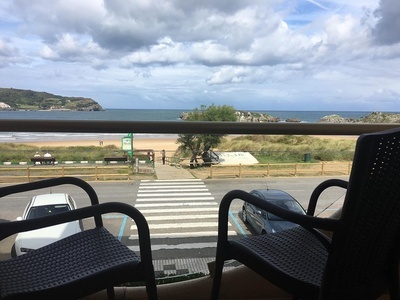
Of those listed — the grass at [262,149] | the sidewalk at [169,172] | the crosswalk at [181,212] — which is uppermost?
the grass at [262,149]

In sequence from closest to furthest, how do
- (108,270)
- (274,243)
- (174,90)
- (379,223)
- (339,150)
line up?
(379,223)
(108,270)
(274,243)
(339,150)
(174,90)

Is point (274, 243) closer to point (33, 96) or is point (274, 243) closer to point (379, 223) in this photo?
point (379, 223)

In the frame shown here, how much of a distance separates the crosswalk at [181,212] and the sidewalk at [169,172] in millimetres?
32

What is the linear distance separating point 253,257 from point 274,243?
0.19m

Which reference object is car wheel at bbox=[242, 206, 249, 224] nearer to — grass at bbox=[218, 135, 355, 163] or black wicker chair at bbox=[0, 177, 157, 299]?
grass at bbox=[218, 135, 355, 163]

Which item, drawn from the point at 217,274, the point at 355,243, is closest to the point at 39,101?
the point at 217,274

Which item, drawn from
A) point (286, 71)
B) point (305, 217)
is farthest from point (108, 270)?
point (286, 71)

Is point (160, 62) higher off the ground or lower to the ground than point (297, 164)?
higher

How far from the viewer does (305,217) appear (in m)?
0.98

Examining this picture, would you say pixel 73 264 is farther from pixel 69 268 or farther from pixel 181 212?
pixel 181 212

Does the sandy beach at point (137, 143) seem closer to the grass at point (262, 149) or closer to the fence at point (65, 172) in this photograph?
the grass at point (262, 149)

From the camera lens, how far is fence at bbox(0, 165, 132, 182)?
5.54 feet

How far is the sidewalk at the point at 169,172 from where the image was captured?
7.06ft

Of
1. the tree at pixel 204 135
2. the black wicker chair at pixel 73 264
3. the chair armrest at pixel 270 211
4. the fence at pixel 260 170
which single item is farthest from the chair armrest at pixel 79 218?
the fence at pixel 260 170
